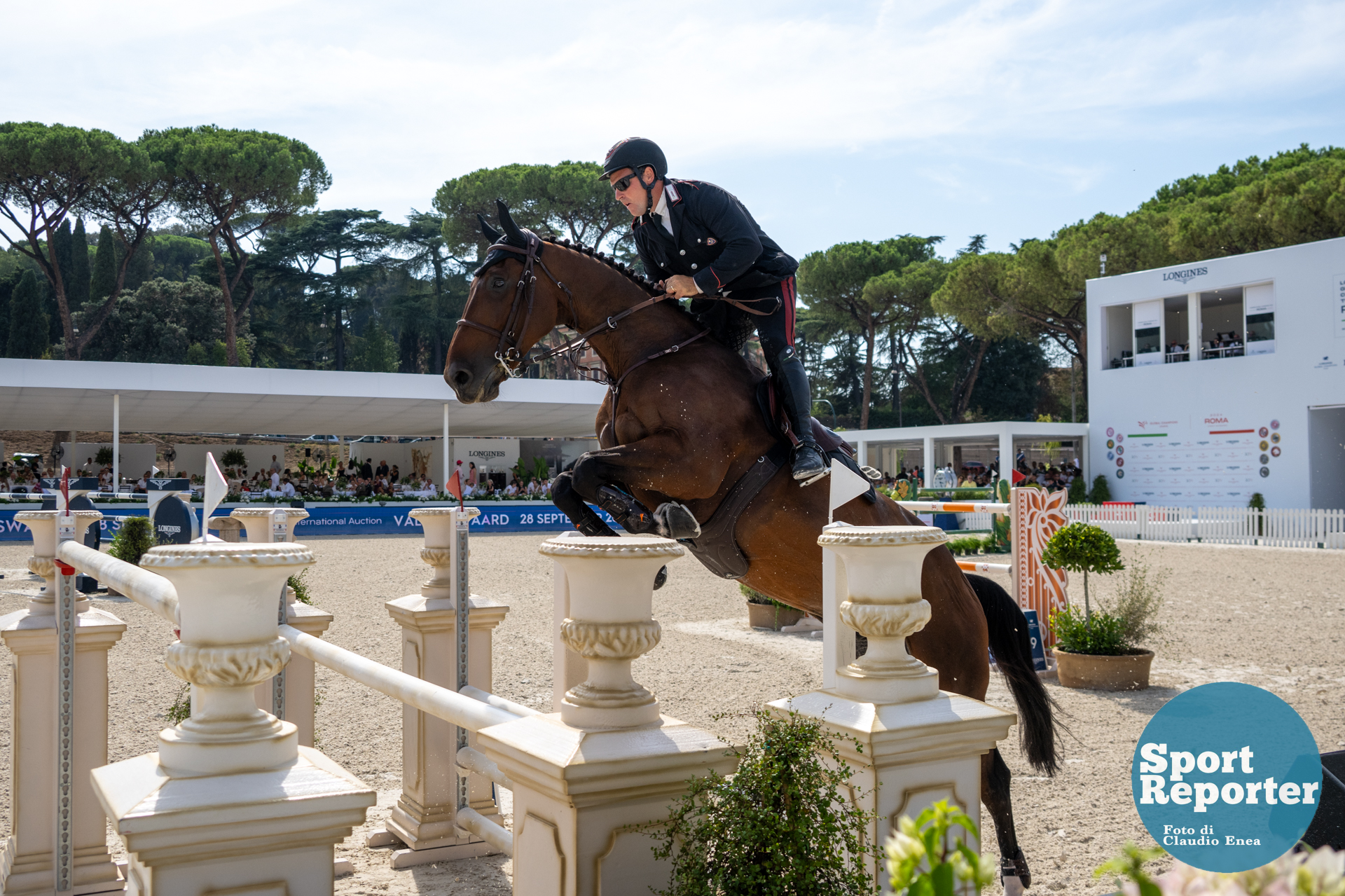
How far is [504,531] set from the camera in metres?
23.6

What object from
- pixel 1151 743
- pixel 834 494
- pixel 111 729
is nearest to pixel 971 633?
pixel 834 494

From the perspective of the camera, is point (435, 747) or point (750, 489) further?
point (435, 747)

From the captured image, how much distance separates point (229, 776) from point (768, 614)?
841 centimetres

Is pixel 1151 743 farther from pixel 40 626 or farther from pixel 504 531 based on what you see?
pixel 504 531

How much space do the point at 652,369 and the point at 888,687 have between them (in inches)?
73.1

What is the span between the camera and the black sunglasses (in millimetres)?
3172

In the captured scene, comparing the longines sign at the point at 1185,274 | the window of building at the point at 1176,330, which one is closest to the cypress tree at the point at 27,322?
the longines sign at the point at 1185,274

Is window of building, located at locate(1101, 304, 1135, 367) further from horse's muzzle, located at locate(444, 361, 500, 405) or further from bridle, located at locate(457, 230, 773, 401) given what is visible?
horse's muzzle, located at locate(444, 361, 500, 405)

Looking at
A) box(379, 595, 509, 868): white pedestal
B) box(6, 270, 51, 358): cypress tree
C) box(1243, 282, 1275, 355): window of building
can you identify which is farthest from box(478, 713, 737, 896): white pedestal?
box(6, 270, 51, 358): cypress tree

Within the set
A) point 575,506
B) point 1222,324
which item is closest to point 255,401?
point 575,506

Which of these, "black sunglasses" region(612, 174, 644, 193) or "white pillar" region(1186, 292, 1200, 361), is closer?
"black sunglasses" region(612, 174, 644, 193)

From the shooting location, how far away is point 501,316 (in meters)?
3.28

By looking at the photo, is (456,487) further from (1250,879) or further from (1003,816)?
(1250,879)

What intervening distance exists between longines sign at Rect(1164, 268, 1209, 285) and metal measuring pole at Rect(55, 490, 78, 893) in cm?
2752
